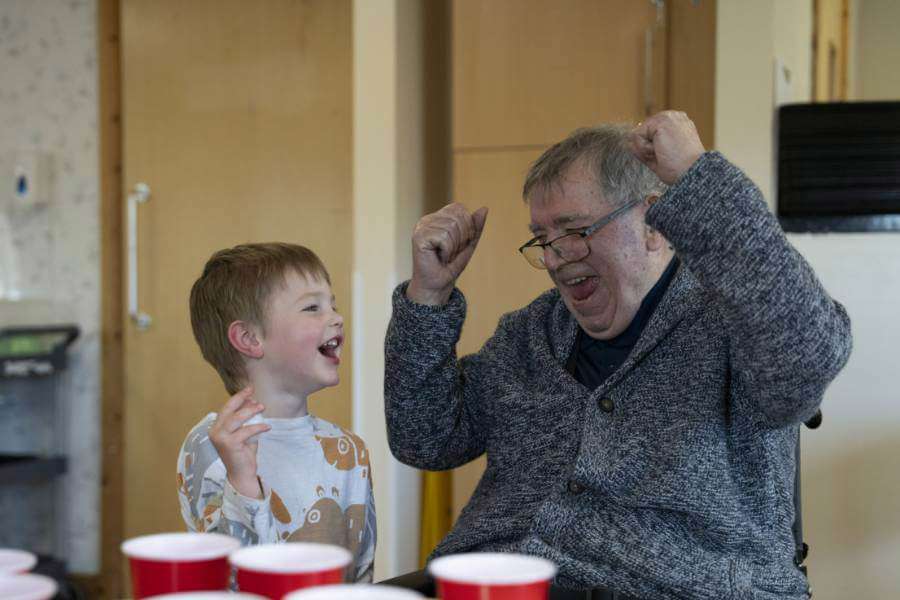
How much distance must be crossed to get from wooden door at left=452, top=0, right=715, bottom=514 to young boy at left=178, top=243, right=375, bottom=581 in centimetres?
146

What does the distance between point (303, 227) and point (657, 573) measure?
2521 millimetres

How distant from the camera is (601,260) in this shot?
5.23 ft

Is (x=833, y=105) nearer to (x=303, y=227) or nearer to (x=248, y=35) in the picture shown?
(x=303, y=227)

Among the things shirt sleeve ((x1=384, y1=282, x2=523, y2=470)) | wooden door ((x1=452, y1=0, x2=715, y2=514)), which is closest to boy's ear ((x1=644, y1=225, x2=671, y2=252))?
shirt sleeve ((x1=384, y1=282, x2=523, y2=470))

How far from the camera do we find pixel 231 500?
3.86ft

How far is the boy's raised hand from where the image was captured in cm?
111

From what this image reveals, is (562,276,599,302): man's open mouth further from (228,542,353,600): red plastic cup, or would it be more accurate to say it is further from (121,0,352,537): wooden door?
(121,0,352,537): wooden door

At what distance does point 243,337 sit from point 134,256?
94.6 inches

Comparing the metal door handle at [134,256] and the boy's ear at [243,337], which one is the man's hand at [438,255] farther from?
the metal door handle at [134,256]

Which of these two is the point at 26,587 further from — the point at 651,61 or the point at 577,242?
the point at 651,61

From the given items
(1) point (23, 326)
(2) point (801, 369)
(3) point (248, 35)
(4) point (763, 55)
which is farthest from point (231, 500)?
(1) point (23, 326)

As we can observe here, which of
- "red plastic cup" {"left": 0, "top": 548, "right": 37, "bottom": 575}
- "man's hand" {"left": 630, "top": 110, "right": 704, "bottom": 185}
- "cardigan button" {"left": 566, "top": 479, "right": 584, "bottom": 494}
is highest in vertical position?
"man's hand" {"left": 630, "top": 110, "right": 704, "bottom": 185}

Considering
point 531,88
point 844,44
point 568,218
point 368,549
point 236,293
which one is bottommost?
point 368,549

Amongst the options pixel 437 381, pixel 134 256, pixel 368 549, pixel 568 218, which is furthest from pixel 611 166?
pixel 134 256
